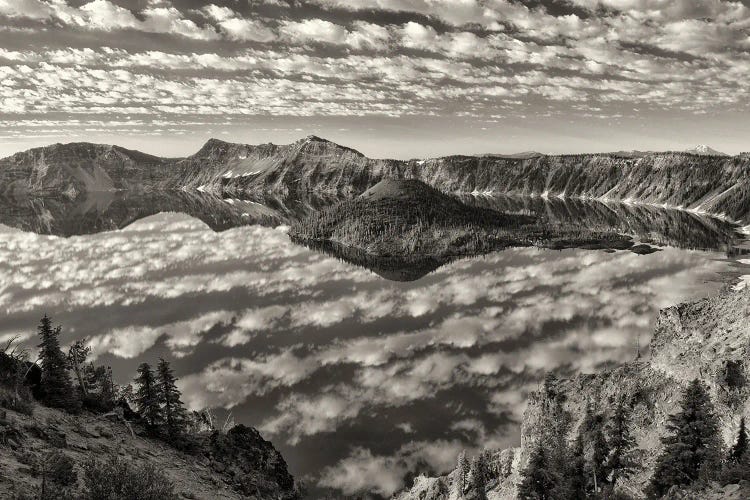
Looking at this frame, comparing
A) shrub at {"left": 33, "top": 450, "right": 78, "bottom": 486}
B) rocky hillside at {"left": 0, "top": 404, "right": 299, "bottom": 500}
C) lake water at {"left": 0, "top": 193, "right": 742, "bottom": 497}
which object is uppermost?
shrub at {"left": 33, "top": 450, "right": 78, "bottom": 486}

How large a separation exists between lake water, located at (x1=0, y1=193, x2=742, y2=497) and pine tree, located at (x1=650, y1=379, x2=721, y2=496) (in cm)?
3866

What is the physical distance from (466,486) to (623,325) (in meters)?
88.7

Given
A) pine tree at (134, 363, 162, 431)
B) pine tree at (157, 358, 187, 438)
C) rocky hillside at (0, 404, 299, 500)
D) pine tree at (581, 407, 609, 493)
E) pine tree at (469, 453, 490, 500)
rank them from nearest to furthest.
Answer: rocky hillside at (0, 404, 299, 500) → pine tree at (581, 407, 609, 493) → pine tree at (134, 363, 162, 431) → pine tree at (157, 358, 187, 438) → pine tree at (469, 453, 490, 500)

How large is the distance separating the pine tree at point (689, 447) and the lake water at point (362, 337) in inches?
1522

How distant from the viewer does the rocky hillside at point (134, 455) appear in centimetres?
2975

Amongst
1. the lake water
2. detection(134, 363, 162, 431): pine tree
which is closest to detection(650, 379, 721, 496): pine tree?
the lake water

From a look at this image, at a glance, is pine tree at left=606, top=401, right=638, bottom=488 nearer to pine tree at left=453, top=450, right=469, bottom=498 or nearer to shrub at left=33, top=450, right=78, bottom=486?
pine tree at left=453, top=450, right=469, bottom=498

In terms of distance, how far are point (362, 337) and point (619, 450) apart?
8242 centimetres

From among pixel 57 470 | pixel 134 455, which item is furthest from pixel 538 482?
pixel 57 470

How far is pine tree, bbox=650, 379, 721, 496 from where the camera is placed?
129 ft

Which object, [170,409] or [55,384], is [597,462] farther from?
[55,384]

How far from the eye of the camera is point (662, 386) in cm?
5203

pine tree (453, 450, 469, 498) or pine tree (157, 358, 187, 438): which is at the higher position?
pine tree (157, 358, 187, 438)

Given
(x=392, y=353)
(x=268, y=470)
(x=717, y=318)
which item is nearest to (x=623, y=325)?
(x=392, y=353)
